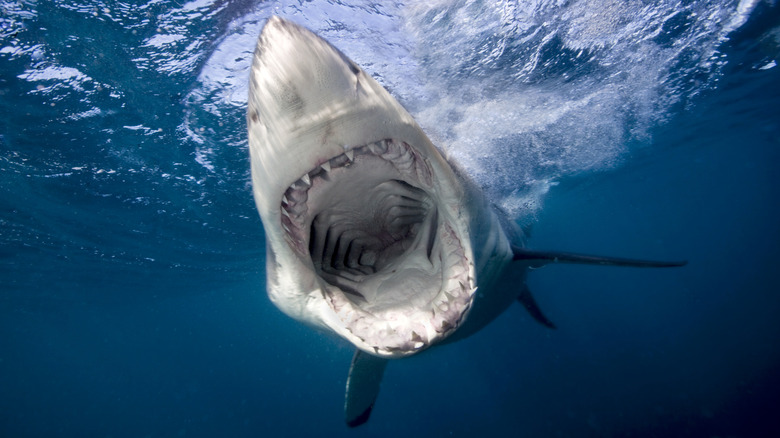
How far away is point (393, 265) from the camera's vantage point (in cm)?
334

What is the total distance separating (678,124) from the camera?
17.4 meters

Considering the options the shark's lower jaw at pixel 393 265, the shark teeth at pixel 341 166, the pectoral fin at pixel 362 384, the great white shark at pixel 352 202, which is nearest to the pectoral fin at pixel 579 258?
the great white shark at pixel 352 202

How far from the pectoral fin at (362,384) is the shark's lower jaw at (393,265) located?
2.19m

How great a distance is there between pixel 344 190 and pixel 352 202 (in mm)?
453

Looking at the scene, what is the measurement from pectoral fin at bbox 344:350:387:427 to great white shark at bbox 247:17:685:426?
77.9 inches

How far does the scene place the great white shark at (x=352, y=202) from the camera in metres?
1.61

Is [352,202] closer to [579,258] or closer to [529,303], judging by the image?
[579,258]

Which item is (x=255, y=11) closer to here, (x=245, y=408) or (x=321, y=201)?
(x=321, y=201)

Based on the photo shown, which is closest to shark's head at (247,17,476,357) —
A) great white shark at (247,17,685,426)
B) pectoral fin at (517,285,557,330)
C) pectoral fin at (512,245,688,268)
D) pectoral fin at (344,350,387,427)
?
great white shark at (247,17,685,426)

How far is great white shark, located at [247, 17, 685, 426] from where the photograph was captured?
1.61 metres

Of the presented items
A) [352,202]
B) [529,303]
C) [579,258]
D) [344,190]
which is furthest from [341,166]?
[529,303]

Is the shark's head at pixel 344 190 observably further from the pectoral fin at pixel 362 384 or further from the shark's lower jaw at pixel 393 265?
the pectoral fin at pixel 362 384

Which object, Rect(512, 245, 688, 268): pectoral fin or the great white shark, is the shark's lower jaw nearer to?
the great white shark

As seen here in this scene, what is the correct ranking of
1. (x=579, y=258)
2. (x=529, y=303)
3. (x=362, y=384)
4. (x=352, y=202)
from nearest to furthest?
(x=352, y=202) < (x=579, y=258) < (x=362, y=384) < (x=529, y=303)
